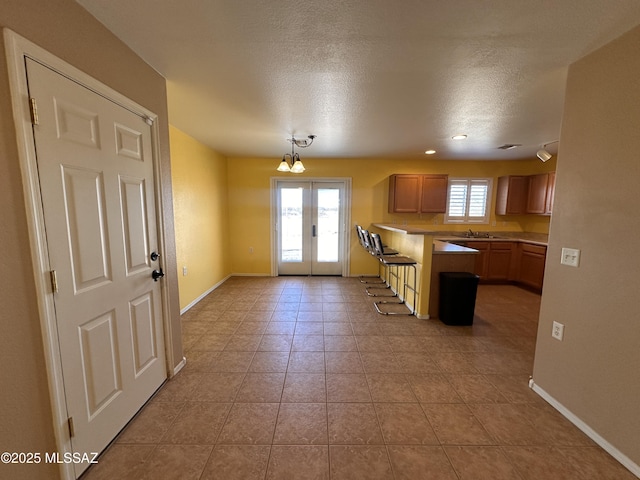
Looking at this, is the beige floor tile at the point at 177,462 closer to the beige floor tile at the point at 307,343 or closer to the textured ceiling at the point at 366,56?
the beige floor tile at the point at 307,343

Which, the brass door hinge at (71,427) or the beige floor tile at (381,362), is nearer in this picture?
the brass door hinge at (71,427)

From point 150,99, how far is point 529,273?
5.86 metres

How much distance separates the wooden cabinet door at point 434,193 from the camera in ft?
15.7

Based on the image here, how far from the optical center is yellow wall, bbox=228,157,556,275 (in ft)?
16.4

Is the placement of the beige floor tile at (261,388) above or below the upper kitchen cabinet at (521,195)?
below

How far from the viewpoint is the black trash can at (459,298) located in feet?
9.96

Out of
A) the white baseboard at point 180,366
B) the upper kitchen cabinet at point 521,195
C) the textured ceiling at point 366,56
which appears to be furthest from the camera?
the upper kitchen cabinet at point 521,195

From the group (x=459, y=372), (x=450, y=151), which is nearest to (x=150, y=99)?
(x=459, y=372)

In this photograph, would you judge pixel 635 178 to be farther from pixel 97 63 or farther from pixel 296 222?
pixel 296 222

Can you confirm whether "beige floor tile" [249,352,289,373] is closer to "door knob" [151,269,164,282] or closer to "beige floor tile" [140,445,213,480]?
"beige floor tile" [140,445,213,480]

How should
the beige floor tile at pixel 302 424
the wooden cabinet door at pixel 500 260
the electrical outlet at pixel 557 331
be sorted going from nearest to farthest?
1. the beige floor tile at pixel 302 424
2. the electrical outlet at pixel 557 331
3. the wooden cabinet door at pixel 500 260

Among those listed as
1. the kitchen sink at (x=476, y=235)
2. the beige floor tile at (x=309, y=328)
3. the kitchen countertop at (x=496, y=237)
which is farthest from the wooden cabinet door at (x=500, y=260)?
the beige floor tile at (x=309, y=328)

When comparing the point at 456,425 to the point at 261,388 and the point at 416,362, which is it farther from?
the point at 261,388

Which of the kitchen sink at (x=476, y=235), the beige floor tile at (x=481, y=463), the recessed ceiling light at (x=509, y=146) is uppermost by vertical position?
the recessed ceiling light at (x=509, y=146)
